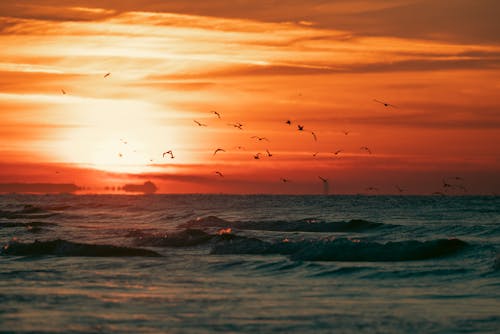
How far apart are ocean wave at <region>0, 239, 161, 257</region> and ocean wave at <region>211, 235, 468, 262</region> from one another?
3739mm

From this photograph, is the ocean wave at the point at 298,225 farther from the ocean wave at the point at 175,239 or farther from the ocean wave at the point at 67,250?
the ocean wave at the point at 67,250

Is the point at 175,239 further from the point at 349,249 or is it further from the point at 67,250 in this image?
the point at 349,249

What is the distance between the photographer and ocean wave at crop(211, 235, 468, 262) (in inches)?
1329

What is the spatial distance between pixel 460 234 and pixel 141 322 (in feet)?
106

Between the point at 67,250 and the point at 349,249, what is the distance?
1238cm

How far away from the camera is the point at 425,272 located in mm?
27906

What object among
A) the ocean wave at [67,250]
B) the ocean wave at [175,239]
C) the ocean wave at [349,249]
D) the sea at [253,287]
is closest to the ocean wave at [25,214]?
the ocean wave at [175,239]

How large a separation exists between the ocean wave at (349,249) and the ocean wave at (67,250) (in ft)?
12.3

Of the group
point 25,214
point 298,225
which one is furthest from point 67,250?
point 25,214

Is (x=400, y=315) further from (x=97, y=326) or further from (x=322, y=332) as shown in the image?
(x=97, y=326)

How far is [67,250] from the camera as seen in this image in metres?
36.3

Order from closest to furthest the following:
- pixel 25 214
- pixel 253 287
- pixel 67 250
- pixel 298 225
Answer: pixel 253 287
pixel 67 250
pixel 298 225
pixel 25 214

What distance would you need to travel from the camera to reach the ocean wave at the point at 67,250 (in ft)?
115

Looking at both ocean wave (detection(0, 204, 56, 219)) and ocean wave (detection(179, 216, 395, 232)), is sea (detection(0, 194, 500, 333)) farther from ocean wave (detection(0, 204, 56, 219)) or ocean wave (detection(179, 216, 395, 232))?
ocean wave (detection(0, 204, 56, 219))
